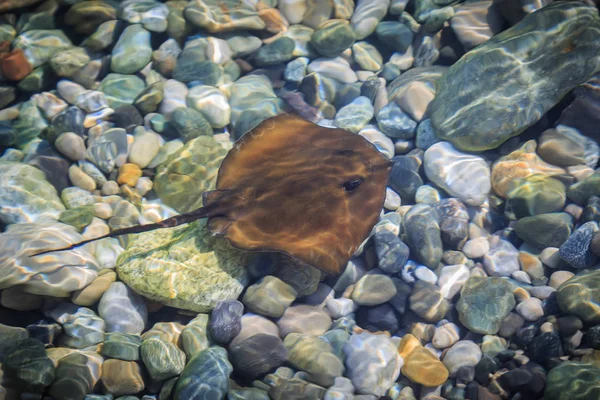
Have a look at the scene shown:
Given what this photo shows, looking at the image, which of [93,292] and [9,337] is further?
[93,292]

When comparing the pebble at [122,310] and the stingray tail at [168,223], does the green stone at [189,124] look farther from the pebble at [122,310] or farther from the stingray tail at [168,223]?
the pebble at [122,310]

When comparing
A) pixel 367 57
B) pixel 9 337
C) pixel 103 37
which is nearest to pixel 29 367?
pixel 9 337

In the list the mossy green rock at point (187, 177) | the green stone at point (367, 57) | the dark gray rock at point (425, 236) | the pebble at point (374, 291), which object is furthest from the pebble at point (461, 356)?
the green stone at point (367, 57)

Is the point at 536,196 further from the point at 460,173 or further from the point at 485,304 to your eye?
the point at 485,304

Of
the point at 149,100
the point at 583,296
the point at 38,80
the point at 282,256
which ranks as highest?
the point at 38,80

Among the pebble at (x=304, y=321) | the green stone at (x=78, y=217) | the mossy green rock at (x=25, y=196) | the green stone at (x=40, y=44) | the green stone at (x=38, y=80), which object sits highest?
the green stone at (x=40, y=44)

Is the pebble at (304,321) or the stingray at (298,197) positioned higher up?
the stingray at (298,197)

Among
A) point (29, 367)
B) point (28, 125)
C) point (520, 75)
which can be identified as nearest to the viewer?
point (29, 367)
